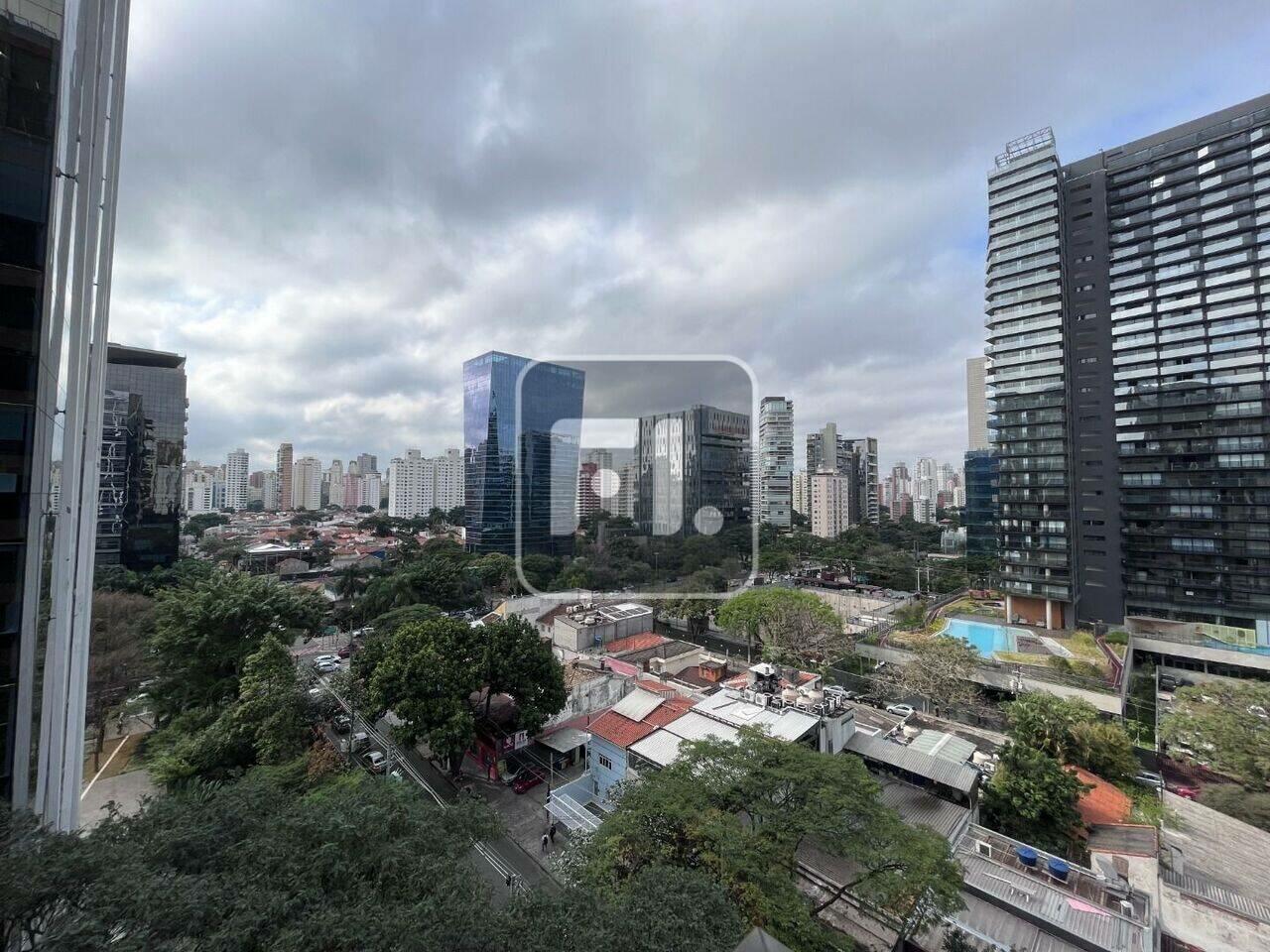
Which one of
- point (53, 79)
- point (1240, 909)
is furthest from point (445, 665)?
point (1240, 909)

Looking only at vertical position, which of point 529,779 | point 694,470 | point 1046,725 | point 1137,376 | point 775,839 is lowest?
point 529,779

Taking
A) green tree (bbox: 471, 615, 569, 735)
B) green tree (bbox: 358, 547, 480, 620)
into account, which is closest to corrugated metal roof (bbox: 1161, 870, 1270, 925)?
green tree (bbox: 471, 615, 569, 735)

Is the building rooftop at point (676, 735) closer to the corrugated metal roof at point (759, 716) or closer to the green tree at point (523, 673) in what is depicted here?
the corrugated metal roof at point (759, 716)

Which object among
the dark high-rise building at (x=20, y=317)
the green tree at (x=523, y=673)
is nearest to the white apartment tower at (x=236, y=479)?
the green tree at (x=523, y=673)

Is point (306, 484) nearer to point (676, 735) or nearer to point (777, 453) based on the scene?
point (777, 453)

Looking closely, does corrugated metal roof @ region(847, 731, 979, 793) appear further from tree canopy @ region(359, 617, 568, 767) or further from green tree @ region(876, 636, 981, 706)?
tree canopy @ region(359, 617, 568, 767)

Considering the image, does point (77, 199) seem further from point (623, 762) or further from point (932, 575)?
point (932, 575)

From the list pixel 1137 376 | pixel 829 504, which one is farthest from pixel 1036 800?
pixel 829 504

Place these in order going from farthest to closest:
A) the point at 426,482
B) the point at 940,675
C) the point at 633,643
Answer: the point at 426,482, the point at 633,643, the point at 940,675
